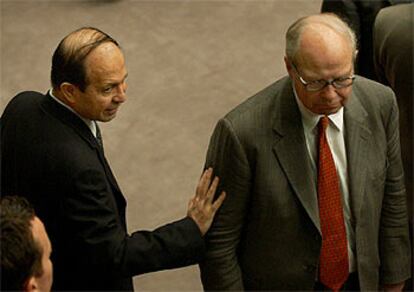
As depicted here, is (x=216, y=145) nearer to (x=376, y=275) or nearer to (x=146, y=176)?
(x=376, y=275)

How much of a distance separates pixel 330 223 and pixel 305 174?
Result: 0.18 meters

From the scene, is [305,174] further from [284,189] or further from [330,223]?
[330,223]

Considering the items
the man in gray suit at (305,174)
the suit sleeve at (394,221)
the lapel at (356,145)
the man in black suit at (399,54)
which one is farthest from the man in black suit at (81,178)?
the man in black suit at (399,54)

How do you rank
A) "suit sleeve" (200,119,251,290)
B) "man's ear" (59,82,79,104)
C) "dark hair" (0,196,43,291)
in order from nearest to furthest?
"dark hair" (0,196,43,291) → "suit sleeve" (200,119,251,290) → "man's ear" (59,82,79,104)

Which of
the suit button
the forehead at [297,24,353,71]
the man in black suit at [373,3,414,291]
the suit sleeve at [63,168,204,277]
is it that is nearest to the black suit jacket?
the suit sleeve at [63,168,204,277]

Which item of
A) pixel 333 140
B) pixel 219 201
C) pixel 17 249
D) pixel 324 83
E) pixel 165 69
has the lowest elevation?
pixel 165 69

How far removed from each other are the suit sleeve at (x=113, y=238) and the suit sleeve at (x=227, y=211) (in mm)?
59

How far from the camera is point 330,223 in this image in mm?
2674

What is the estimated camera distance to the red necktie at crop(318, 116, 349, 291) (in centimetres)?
261

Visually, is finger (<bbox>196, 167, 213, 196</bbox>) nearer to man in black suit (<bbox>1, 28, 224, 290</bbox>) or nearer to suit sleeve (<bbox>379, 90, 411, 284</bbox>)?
man in black suit (<bbox>1, 28, 224, 290</bbox>)

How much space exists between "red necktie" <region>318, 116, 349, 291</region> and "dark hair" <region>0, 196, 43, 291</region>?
0.90 m

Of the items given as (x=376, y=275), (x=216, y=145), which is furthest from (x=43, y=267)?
(x=376, y=275)

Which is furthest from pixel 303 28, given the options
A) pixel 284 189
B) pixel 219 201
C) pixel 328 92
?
pixel 219 201

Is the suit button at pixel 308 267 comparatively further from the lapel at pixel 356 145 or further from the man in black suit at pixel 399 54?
the man in black suit at pixel 399 54
